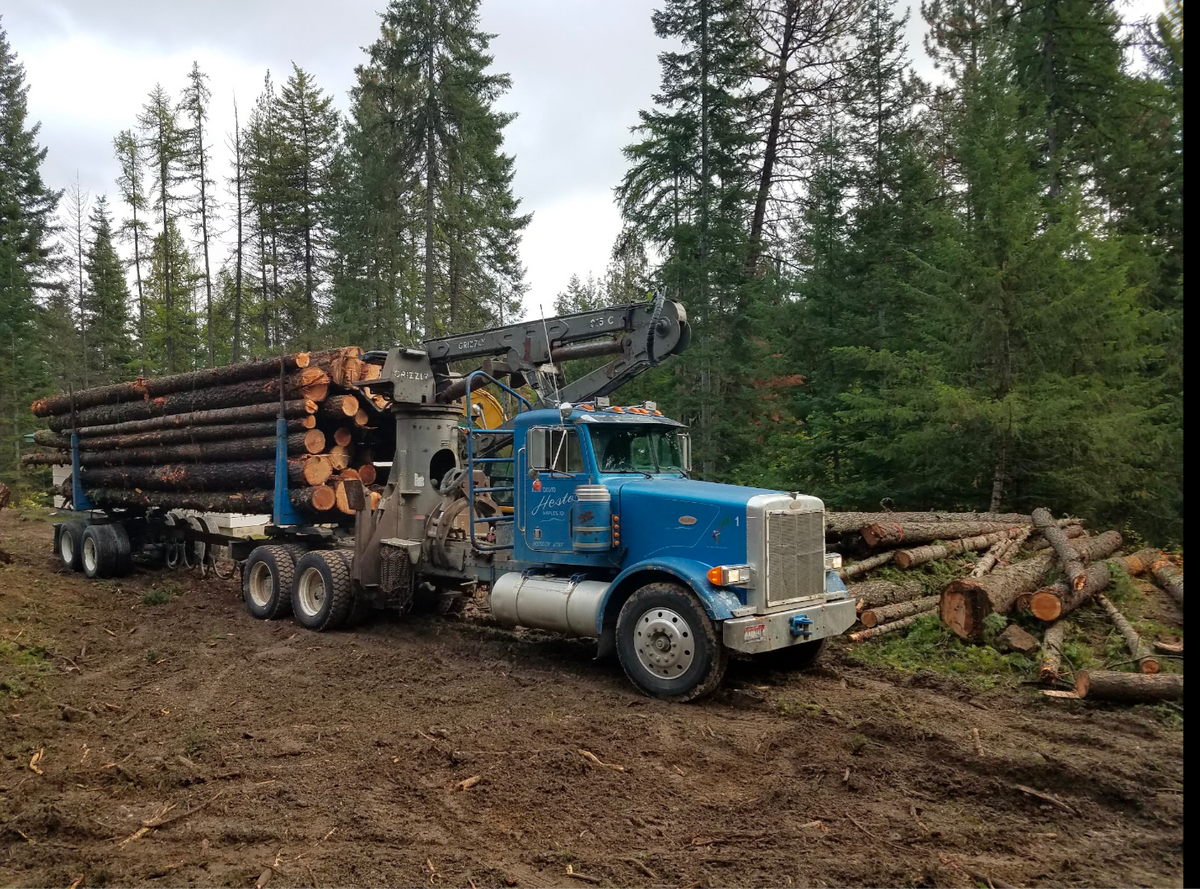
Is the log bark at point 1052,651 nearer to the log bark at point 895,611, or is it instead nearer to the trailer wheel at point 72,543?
the log bark at point 895,611

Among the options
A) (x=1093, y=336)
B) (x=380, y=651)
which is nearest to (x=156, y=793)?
(x=380, y=651)

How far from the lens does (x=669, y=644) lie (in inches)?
278

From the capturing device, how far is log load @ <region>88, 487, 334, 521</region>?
442 inches

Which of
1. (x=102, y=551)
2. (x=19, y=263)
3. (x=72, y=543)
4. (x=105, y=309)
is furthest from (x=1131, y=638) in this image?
(x=105, y=309)

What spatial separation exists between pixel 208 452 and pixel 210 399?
0.84 meters

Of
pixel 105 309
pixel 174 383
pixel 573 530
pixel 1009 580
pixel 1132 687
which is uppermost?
pixel 105 309

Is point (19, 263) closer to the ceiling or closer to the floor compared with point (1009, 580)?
closer to the ceiling

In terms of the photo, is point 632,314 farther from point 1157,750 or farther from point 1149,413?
point 1149,413

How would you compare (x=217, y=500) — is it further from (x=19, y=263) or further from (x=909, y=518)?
(x=19, y=263)

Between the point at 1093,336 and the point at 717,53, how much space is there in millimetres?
11786

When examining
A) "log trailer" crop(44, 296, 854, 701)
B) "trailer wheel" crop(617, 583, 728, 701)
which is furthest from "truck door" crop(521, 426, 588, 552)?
"trailer wheel" crop(617, 583, 728, 701)

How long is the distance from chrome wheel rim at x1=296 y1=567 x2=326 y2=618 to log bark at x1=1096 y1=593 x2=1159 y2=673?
30.0ft

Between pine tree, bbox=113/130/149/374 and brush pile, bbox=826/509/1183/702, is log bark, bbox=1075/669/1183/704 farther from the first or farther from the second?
pine tree, bbox=113/130/149/374

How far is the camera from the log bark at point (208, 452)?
11.3 metres
